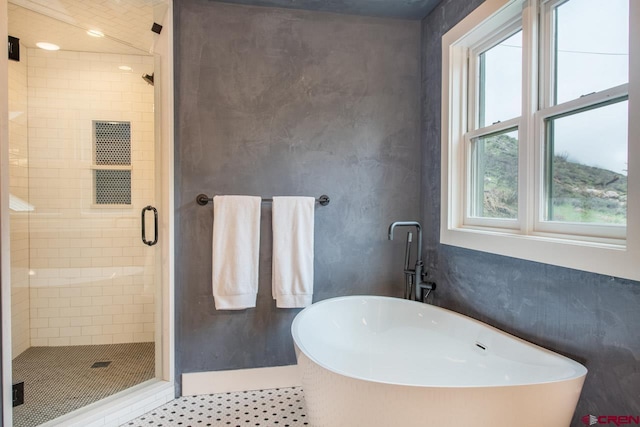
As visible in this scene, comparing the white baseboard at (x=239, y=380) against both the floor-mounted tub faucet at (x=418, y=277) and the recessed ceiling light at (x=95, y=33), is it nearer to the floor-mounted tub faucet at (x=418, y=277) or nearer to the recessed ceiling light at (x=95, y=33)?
the floor-mounted tub faucet at (x=418, y=277)

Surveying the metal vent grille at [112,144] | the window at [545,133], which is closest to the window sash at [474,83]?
the window at [545,133]

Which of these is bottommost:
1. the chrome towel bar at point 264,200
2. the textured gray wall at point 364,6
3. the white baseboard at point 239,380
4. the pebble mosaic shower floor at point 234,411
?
the pebble mosaic shower floor at point 234,411

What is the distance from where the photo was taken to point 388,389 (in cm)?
98

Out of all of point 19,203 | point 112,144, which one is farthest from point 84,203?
point 19,203

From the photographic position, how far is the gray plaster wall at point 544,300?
1.06 meters

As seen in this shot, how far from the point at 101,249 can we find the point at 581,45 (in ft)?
10.1

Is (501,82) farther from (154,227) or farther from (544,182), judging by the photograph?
(154,227)

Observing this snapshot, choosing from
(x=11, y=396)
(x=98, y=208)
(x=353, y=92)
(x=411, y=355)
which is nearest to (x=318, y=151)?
(x=353, y=92)

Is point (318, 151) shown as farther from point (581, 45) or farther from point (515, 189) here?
point (581, 45)

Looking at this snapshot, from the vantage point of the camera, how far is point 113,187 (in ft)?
7.93

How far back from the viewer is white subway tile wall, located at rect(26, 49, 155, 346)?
6.91ft

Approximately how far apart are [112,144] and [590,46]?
280 centimetres

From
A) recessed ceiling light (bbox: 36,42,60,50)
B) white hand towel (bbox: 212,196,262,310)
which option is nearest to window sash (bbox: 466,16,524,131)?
white hand towel (bbox: 212,196,262,310)

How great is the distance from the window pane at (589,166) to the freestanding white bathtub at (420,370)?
568mm
